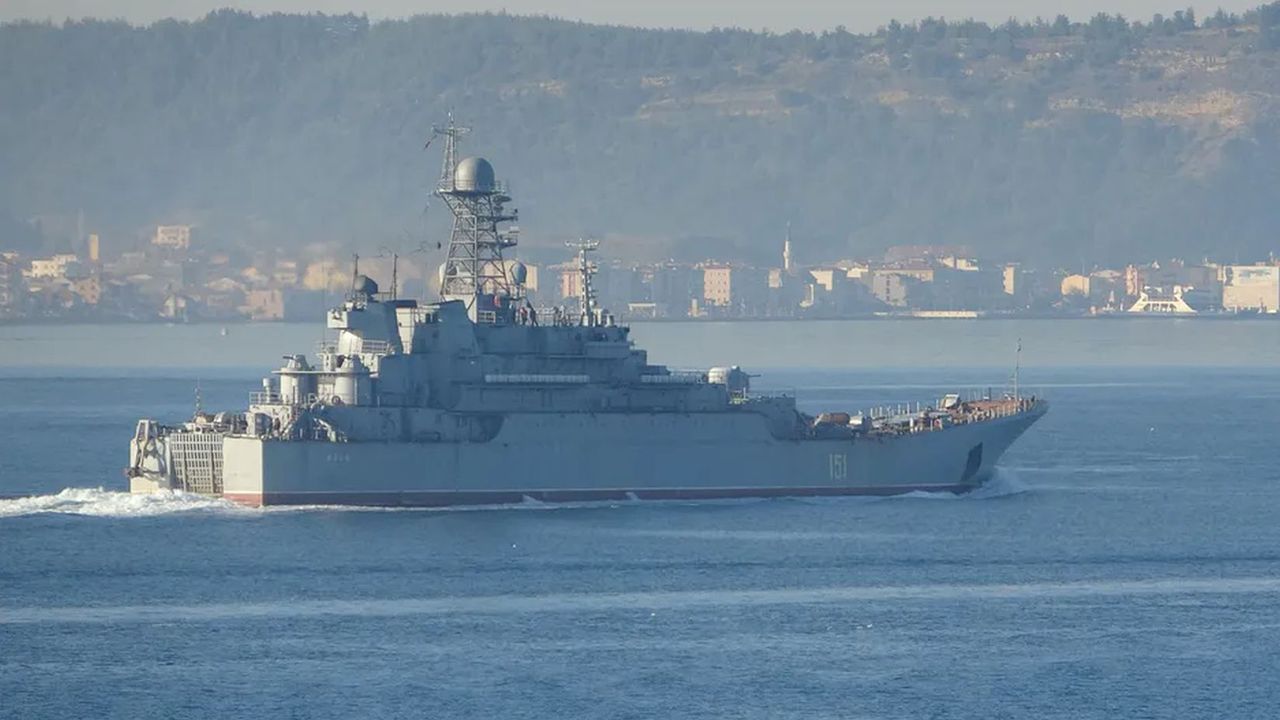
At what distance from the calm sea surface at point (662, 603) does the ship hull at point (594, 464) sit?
0.64m

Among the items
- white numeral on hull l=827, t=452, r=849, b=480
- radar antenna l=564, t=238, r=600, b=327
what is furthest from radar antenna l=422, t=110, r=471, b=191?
white numeral on hull l=827, t=452, r=849, b=480

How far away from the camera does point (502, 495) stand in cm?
5700

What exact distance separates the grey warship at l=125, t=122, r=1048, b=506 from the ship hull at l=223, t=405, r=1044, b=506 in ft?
0.11

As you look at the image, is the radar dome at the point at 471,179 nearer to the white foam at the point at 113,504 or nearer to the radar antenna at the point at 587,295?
the radar antenna at the point at 587,295

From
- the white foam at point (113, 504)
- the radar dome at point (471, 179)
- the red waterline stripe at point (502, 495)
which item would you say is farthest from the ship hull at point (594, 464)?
the radar dome at point (471, 179)

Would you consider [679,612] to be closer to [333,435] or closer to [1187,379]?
[333,435]

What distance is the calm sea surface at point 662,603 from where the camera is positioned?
37812 mm

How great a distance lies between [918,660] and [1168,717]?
512 centimetres

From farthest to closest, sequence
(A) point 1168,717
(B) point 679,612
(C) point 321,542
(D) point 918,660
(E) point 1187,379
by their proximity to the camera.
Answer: (E) point 1187,379, (C) point 321,542, (B) point 679,612, (D) point 918,660, (A) point 1168,717

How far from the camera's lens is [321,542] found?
51.2m

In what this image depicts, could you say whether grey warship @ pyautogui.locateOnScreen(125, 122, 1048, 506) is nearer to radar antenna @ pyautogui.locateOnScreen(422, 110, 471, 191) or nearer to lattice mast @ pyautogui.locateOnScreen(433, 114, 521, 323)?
radar antenna @ pyautogui.locateOnScreen(422, 110, 471, 191)

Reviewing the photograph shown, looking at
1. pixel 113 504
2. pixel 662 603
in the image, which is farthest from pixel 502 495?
pixel 662 603

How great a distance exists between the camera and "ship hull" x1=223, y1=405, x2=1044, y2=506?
5584 centimetres

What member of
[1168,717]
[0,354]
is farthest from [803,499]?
[0,354]
